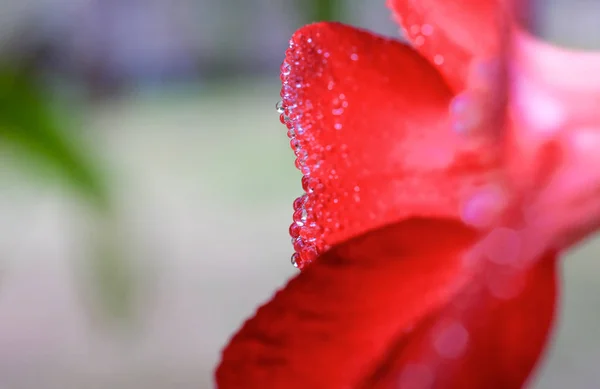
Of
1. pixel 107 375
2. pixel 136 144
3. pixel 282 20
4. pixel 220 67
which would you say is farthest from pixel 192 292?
pixel 220 67

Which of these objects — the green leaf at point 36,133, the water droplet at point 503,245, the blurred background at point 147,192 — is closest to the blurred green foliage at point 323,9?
the blurred background at point 147,192

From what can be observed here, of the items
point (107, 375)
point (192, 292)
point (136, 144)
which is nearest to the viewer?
point (107, 375)

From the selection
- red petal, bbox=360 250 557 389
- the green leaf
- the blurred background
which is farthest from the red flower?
the green leaf

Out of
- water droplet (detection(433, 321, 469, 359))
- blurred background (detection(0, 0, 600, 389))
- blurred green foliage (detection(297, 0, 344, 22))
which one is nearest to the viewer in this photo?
water droplet (detection(433, 321, 469, 359))

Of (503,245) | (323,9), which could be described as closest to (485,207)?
(503,245)

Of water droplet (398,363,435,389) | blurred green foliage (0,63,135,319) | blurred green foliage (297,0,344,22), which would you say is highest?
blurred green foliage (297,0,344,22)

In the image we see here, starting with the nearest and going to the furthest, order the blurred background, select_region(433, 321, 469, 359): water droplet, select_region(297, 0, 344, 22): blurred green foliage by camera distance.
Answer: select_region(433, 321, 469, 359): water droplet < select_region(297, 0, 344, 22): blurred green foliage < the blurred background

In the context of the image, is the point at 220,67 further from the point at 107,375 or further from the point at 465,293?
the point at 465,293

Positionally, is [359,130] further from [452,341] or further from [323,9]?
[323,9]

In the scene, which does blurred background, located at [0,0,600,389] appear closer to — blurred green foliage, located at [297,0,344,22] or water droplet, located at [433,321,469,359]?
blurred green foliage, located at [297,0,344,22]
